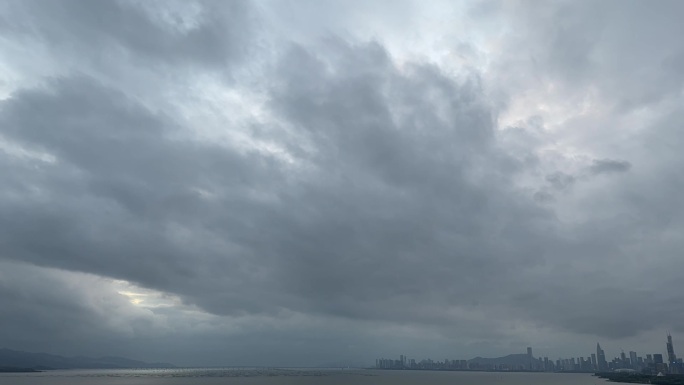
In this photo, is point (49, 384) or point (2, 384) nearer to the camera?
point (49, 384)

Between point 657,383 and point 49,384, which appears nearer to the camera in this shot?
point 49,384

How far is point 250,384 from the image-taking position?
17662 centimetres

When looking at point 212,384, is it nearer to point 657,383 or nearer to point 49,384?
point 49,384

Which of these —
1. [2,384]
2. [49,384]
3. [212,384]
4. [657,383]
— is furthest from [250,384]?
[657,383]

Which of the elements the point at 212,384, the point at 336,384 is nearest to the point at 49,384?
the point at 212,384

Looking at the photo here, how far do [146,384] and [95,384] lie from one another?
18.0 metres

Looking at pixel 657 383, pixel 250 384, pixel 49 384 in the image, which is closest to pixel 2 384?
pixel 49 384

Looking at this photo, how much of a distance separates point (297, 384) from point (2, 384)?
118 m

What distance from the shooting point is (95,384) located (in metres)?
177

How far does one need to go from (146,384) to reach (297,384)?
59148 millimetres

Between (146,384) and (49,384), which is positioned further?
(146,384)

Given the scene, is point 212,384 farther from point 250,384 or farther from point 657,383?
point 657,383

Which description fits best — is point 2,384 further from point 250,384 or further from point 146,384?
point 250,384

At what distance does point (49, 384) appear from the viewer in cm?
17025
